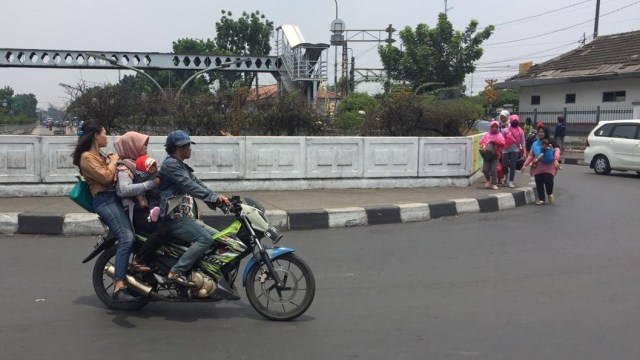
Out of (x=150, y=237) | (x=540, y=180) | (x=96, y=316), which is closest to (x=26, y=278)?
(x=96, y=316)

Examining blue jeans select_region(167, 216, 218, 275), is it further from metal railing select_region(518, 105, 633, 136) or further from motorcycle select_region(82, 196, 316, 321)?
metal railing select_region(518, 105, 633, 136)

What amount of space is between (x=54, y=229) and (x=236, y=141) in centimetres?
348

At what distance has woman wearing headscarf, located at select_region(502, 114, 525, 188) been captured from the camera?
1112cm

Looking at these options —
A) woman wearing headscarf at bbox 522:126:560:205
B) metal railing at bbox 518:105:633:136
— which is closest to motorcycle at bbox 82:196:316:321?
woman wearing headscarf at bbox 522:126:560:205

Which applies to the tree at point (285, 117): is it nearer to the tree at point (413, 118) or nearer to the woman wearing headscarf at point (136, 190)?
the tree at point (413, 118)

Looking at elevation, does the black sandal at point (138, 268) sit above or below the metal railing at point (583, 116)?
below

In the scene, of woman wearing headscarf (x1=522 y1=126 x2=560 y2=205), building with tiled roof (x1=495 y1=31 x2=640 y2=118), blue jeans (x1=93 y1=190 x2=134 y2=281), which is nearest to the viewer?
blue jeans (x1=93 y1=190 x2=134 y2=281)

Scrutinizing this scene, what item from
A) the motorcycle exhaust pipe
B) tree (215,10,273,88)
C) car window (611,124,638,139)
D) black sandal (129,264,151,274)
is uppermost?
tree (215,10,273,88)

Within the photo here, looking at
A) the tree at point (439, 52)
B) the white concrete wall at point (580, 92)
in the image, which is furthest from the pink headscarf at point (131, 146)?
the tree at point (439, 52)

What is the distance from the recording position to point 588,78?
26094 mm

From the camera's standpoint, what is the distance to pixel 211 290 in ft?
14.4

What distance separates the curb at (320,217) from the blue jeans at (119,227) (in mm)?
2928

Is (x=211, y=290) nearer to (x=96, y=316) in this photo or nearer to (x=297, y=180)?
(x=96, y=316)

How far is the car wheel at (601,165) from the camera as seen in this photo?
1600 cm
